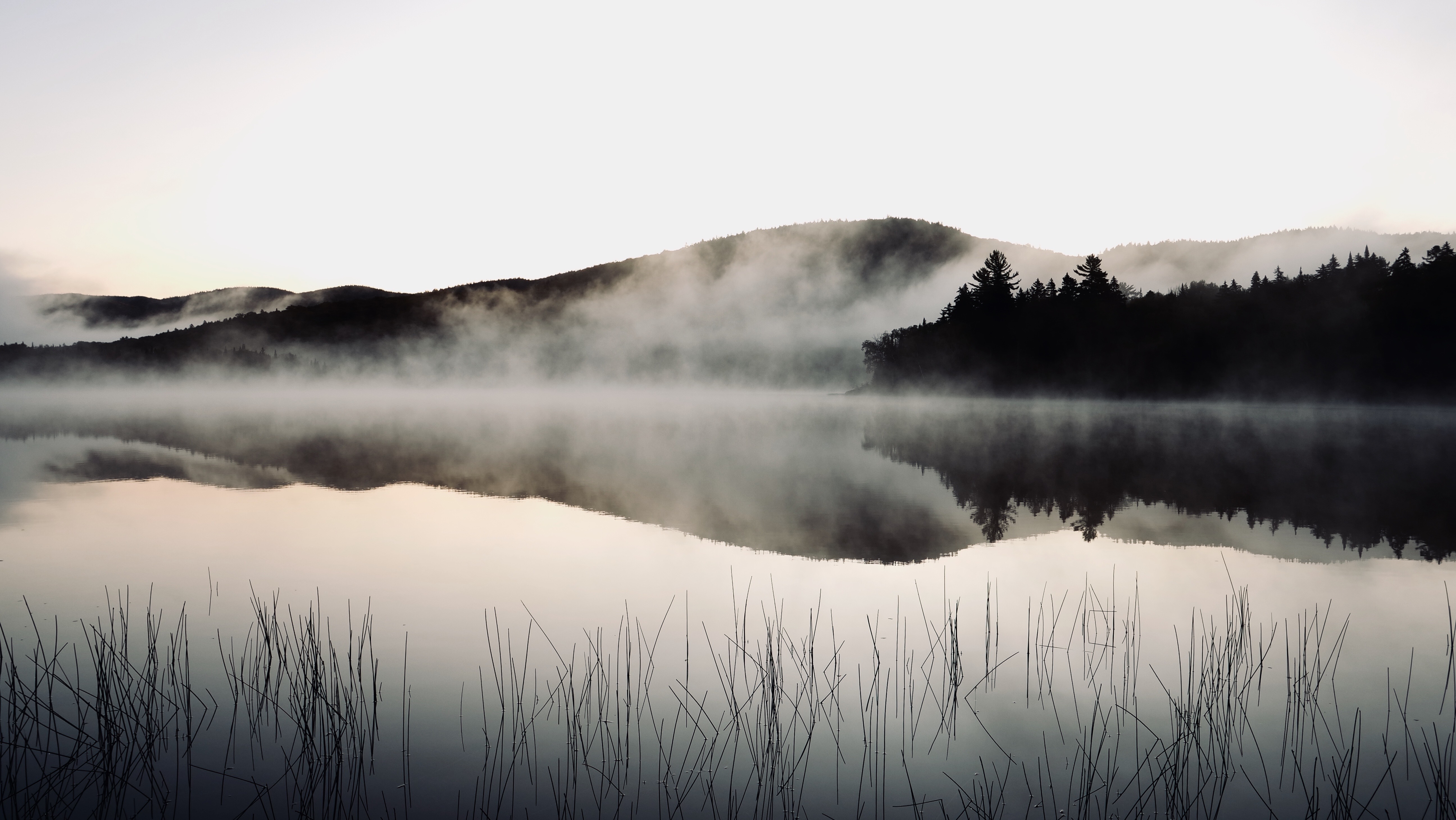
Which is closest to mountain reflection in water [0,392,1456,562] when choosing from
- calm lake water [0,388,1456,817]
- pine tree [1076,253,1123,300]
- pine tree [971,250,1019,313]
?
calm lake water [0,388,1456,817]

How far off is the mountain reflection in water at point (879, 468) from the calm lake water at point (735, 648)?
1.03ft

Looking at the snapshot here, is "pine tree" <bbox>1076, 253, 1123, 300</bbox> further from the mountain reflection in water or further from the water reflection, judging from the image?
the water reflection

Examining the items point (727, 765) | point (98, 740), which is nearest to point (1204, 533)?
point (727, 765)

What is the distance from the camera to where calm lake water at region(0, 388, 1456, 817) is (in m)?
7.05

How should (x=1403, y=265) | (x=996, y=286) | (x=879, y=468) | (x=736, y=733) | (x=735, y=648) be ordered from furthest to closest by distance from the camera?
(x=996, y=286) < (x=1403, y=265) < (x=879, y=468) < (x=735, y=648) < (x=736, y=733)

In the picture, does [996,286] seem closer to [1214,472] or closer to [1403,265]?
[1403,265]

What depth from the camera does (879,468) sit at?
32.8m

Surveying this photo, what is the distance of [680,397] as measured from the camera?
555 feet

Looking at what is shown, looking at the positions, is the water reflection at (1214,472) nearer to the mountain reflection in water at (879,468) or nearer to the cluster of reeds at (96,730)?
the mountain reflection in water at (879,468)

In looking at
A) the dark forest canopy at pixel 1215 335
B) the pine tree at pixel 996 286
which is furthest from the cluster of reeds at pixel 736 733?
the pine tree at pixel 996 286

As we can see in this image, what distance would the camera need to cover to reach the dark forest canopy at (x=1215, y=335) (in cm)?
7575

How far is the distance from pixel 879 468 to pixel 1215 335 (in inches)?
2908

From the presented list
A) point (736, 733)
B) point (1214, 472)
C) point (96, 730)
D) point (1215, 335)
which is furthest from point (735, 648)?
point (1215, 335)

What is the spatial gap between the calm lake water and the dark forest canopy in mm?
63875
